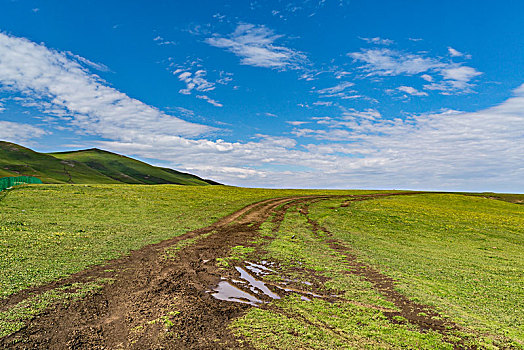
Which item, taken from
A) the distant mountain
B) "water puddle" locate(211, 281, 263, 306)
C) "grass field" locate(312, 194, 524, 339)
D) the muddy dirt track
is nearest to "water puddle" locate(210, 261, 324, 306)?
"water puddle" locate(211, 281, 263, 306)

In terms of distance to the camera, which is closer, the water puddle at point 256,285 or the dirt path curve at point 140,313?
the dirt path curve at point 140,313

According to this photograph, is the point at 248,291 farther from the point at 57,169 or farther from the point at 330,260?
the point at 57,169

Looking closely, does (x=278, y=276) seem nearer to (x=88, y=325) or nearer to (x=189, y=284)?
(x=189, y=284)

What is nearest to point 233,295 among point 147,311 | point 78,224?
point 147,311

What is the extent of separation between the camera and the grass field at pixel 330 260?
25.4ft

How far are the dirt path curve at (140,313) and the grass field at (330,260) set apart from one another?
75 cm

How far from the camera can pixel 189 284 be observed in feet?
36.6

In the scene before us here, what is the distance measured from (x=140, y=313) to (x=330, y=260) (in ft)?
35.0

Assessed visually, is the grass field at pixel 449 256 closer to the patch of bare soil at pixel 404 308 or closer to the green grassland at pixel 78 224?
the patch of bare soil at pixel 404 308

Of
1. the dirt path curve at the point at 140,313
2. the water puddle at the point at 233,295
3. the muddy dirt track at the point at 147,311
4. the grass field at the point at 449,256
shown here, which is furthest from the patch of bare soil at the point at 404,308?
the dirt path curve at the point at 140,313

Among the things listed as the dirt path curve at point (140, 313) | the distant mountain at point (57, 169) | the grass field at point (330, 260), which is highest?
the distant mountain at point (57, 169)

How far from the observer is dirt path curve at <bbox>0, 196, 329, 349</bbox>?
689 centimetres

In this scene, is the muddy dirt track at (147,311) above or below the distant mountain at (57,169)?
below

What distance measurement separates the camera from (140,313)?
27.7 ft
